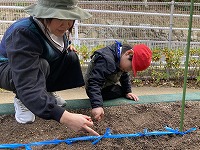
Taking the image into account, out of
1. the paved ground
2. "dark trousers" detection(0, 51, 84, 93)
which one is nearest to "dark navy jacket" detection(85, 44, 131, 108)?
"dark trousers" detection(0, 51, 84, 93)

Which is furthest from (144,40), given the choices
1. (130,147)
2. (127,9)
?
(130,147)

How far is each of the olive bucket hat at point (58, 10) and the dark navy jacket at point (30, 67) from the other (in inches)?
5.0

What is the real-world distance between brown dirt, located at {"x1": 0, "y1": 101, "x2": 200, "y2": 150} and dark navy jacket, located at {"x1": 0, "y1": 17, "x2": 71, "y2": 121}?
0.38 meters

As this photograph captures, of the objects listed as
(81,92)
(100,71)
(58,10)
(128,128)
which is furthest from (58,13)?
(81,92)

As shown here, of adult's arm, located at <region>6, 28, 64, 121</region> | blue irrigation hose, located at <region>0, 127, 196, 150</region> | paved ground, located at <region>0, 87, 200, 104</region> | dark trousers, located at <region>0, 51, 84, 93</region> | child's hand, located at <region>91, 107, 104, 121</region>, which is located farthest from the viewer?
paved ground, located at <region>0, 87, 200, 104</region>

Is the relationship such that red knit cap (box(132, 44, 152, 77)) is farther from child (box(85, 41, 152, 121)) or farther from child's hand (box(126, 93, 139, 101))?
child's hand (box(126, 93, 139, 101))

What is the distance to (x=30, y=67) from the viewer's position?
1.52m

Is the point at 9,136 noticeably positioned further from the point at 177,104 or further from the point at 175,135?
the point at 177,104

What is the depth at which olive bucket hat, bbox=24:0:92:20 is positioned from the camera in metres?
1.48

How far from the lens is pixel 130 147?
1.73m

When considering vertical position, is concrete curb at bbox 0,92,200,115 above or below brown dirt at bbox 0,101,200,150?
above

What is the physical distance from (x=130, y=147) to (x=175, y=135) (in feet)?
1.11

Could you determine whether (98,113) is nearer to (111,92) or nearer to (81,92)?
(111,92)

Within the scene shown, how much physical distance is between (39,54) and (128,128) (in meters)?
0.75
